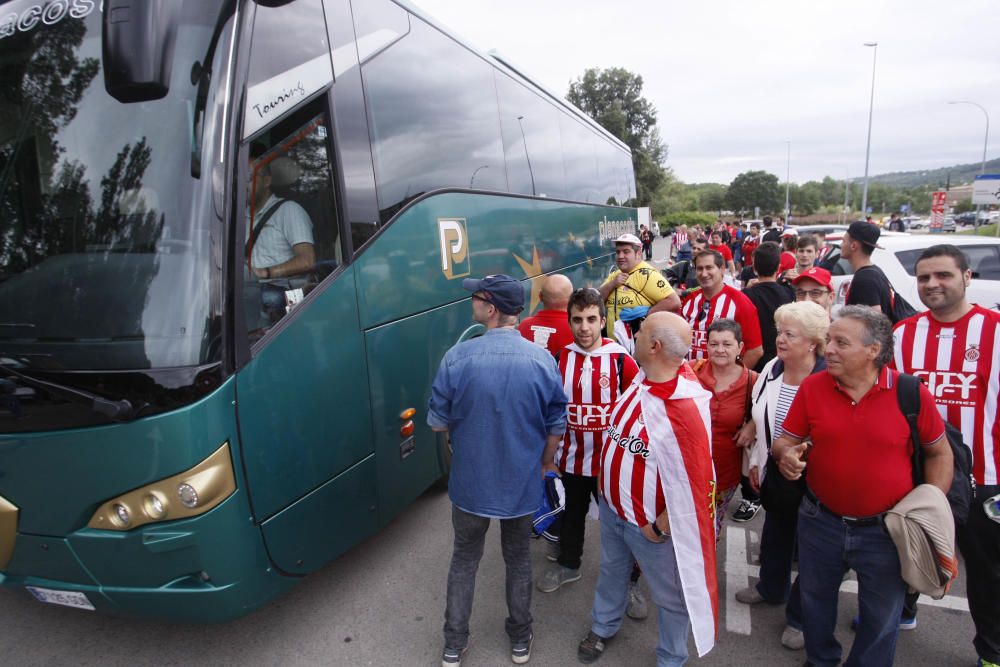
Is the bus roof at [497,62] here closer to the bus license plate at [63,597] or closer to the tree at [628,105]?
the bus license plate at [63,597]

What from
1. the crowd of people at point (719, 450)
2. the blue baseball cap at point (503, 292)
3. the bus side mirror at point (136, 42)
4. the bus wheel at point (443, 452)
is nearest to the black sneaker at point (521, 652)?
the crowd of people at point (719, 450)

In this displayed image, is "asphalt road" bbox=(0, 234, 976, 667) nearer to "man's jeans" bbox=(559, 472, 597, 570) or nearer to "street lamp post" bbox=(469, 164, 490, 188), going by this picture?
"man's jeans" bbox=(559, 472, 597, 570)

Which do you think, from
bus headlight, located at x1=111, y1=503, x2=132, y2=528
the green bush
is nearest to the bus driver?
bus headlight, located at x1=111, y1=503, x2=132, y2=528

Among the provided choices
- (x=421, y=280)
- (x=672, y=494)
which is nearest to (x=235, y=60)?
(x=421, y=280)

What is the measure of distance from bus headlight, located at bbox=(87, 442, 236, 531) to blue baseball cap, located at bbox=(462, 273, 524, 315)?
52.6 inches

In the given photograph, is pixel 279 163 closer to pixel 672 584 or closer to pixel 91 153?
pixel 91 153

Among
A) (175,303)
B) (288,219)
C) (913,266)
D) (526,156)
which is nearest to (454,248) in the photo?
(288,219)

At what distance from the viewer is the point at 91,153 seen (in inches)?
98.3

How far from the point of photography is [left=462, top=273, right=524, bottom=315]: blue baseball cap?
270 centimetres

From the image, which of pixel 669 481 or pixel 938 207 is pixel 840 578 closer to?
pixel 669 481

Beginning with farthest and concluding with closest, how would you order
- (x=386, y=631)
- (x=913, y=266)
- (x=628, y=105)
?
(x=628, y=105) < (x=913, y=266) < (x=386, y=631)

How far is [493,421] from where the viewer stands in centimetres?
268

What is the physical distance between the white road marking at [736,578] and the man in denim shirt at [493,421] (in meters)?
1.37

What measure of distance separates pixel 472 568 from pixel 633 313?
2.75 meters
